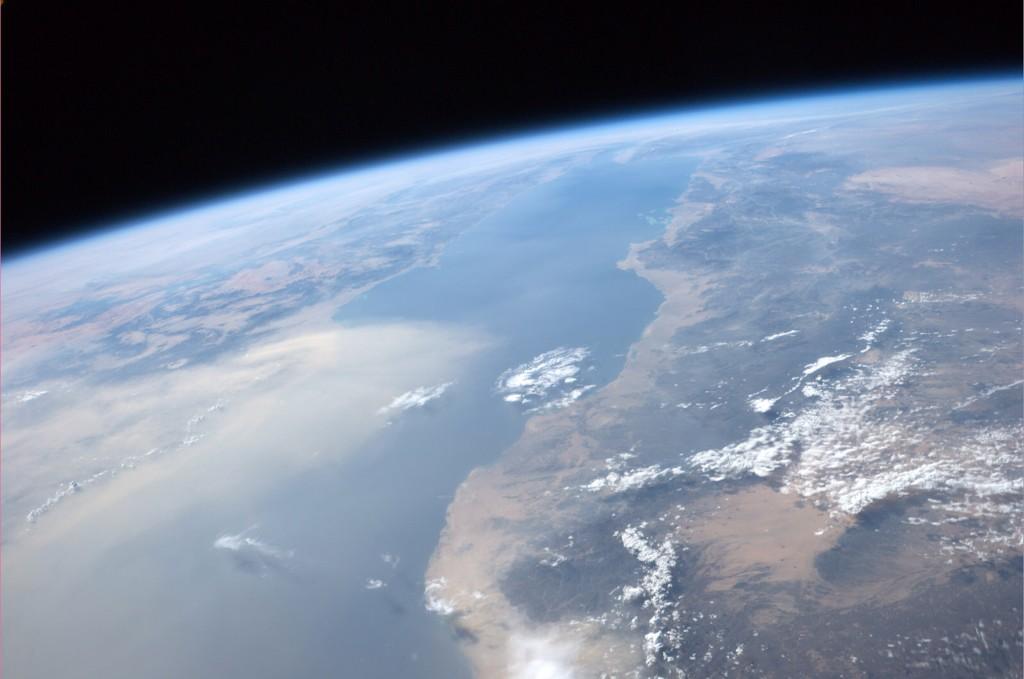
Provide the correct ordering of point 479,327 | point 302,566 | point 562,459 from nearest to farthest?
point 302,566 < point 562,459 < point 479,327

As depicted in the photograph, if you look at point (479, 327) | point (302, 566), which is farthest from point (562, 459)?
point (479, 327)

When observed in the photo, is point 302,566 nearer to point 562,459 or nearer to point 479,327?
point 562,459

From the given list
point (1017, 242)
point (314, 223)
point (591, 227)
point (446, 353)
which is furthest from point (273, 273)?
point (1017, 242)

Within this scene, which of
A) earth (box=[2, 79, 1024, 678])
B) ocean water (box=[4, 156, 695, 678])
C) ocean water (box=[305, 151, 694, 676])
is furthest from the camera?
ocean water (box=[305, 151, 694, 676])

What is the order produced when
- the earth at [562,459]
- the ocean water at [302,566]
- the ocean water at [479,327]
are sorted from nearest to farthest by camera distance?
the earth at [562,459]
the ocean water at [302,566]
the ocean water at [479,327]

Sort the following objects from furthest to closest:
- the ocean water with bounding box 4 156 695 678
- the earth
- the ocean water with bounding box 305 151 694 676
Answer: the ocean water with bounding box 305 151 694 676, the ocean water with bounding box 4 156 695 678, the earth

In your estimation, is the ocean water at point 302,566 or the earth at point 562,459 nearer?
the earth at point 562,459

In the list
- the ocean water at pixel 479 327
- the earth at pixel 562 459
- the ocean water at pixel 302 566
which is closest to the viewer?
the earth at pixel 562 459

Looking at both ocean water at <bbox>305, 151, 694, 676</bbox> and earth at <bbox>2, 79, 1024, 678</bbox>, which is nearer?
earth at <bbox>2, 79, 1024, 678</bbox>

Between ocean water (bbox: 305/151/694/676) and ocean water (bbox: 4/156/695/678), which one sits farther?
ocean water (bbox: 305/151/694/676)
